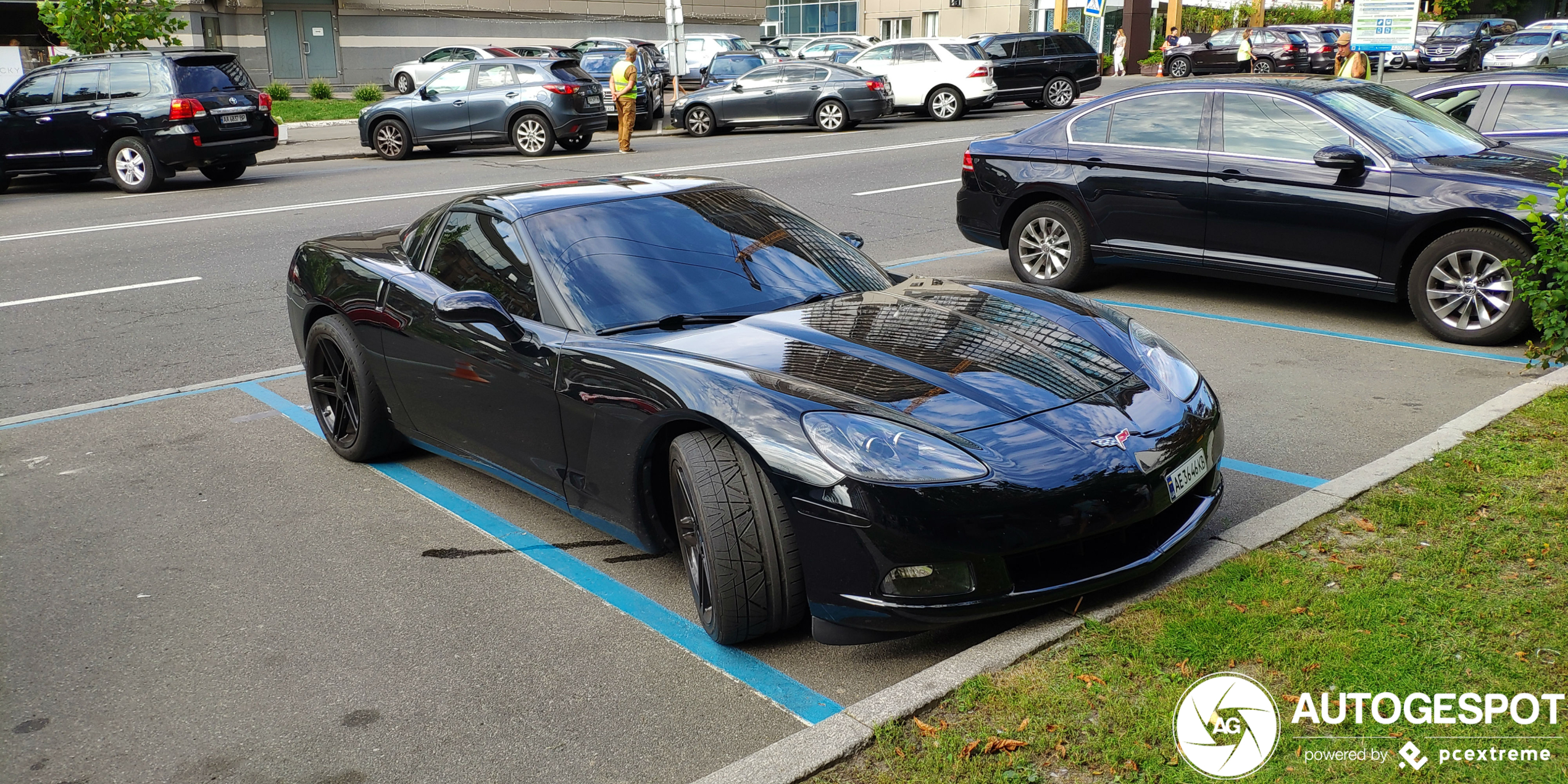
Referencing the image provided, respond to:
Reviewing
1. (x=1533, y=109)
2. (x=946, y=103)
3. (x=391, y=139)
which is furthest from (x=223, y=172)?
(x=1533, y=109)

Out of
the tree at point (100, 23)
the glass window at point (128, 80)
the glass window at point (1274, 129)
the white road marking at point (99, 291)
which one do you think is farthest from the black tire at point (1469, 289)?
the tree at point (100, 23)

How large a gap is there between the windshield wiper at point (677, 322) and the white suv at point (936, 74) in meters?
22.4

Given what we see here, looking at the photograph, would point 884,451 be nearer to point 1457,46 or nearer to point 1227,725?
point 1227,725

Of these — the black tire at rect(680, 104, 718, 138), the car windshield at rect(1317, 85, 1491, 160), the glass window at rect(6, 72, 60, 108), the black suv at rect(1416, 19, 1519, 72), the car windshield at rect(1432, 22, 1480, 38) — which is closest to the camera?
the car windshield at rect(1317, 85, 1491, 160)

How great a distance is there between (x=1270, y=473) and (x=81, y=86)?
699 inches

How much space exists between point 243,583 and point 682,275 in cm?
205

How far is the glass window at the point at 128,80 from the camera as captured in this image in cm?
1725

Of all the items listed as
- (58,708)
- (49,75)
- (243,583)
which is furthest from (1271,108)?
(49,75)

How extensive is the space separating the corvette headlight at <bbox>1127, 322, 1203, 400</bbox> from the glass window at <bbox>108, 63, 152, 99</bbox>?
658 inches

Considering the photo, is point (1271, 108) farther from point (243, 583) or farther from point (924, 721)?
point (243, 583)

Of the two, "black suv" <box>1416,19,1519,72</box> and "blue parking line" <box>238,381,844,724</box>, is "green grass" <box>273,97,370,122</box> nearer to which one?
"blue parking line" <box>238,381,844,724</box>

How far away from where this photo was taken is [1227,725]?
10.5 ft

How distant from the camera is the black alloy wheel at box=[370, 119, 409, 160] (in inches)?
844

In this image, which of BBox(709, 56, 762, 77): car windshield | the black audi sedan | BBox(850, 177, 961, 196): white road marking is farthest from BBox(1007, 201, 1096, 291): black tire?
BBox(709, 56, 762, 77): car windshield
